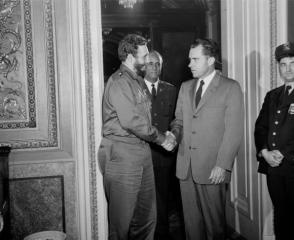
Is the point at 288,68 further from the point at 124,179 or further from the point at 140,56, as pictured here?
the point at 124,179

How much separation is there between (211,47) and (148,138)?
75cm

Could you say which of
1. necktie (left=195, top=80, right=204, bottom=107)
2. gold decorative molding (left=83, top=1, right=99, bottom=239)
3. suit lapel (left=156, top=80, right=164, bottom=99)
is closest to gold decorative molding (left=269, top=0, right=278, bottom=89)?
necktie (left=195, top=80, right=204, bottom=107)

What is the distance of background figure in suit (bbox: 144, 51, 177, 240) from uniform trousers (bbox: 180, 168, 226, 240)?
745 mm

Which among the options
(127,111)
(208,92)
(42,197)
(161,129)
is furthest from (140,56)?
(42,197)

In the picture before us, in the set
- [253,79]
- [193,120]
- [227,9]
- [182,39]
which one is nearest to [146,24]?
[182,39]

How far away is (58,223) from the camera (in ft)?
9.54

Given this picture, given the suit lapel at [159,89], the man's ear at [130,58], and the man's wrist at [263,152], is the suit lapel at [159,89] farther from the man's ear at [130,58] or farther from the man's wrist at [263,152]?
the man's wrist at [263,152]

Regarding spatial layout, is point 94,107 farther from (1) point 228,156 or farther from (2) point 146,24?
(2) point 146,24

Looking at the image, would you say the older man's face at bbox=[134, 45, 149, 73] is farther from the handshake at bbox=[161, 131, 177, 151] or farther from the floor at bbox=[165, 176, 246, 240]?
the floor at bbox=[165, 176, 246, 240]

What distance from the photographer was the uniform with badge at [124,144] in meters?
2.45

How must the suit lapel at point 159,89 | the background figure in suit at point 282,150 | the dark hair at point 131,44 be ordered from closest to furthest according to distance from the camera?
1. the background figure in suit at point 282,150
2. the dark hair at point 131,44
3. the suit lapel at point 159,89

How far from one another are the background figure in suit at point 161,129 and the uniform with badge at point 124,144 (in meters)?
0.78

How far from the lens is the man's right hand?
2350 mm

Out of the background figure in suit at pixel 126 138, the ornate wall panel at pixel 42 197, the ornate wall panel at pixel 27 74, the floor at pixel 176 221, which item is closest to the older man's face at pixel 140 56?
the background figure in suit at pixel 126 138
